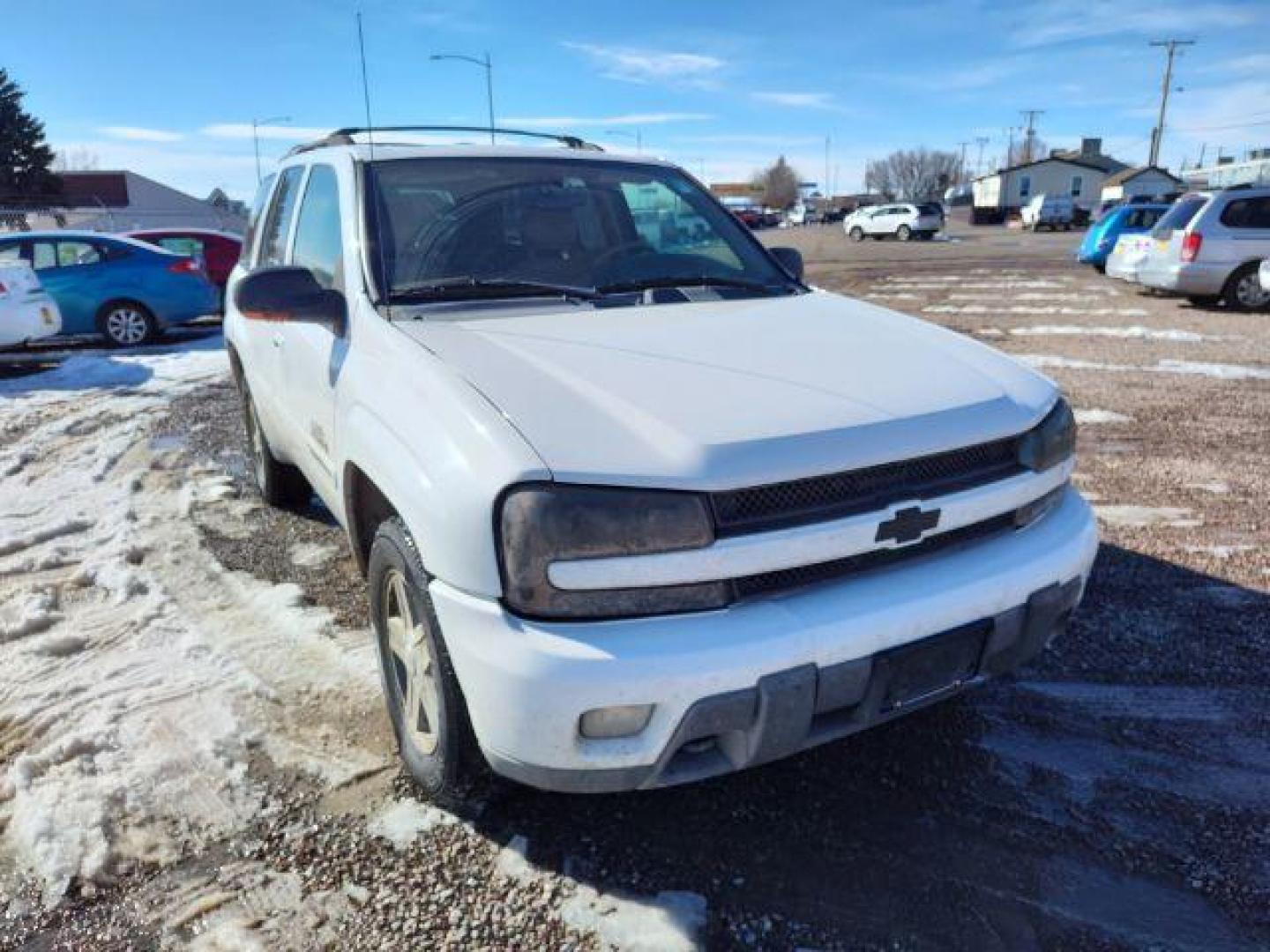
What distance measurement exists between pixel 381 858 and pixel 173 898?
0.49 metres

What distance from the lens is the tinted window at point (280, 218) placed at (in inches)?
161

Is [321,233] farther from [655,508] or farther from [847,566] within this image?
[847,566]

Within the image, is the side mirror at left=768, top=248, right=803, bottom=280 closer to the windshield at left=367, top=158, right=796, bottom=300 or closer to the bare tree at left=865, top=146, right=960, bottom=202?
the windshield at left=367, top=158, right=796, bottom=300

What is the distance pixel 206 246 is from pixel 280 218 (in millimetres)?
10590

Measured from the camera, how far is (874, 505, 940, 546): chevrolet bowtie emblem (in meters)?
2.10

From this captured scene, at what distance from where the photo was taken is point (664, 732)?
191cm

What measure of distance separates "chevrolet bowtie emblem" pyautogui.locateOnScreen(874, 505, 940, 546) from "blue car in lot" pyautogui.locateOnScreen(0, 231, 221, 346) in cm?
1131

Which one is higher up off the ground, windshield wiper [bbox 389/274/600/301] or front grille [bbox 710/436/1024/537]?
windshield wiper [bbox 389/274/600/301]

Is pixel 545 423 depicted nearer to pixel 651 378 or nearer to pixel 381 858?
pixel 651 378

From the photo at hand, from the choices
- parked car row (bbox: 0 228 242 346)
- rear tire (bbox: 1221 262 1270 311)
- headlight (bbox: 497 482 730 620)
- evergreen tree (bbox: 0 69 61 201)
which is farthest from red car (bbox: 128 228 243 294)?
evergreen tree (bbox: 0 69 61 201)

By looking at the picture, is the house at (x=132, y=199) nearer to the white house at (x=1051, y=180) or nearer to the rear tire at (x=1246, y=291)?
the rear tire at (x=1246, y=291)

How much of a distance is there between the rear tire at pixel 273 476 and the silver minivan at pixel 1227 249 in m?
11.8

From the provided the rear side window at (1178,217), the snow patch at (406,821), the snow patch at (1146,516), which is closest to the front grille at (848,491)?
the snow patch at (406,821)

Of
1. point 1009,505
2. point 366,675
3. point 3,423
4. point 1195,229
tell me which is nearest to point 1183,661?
point 1009,505
